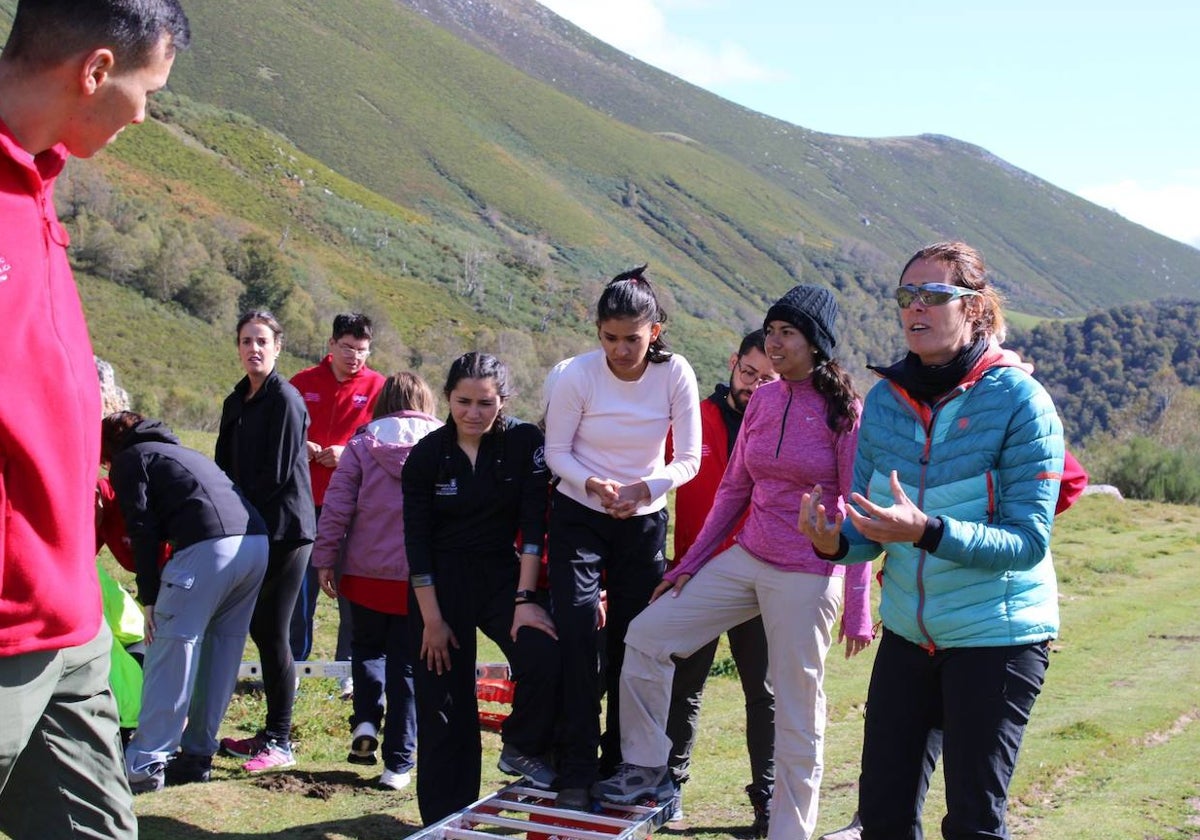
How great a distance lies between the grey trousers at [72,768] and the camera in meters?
3.04

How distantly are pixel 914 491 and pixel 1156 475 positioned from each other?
122 ft

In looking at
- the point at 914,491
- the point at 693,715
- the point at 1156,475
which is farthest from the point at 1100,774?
the point at 1156,475

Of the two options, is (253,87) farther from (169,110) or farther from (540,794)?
(540,794)

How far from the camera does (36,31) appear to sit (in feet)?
9.02

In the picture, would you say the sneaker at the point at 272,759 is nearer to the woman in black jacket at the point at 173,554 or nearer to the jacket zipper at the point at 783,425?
the woman in black jacket at the point at 173,554

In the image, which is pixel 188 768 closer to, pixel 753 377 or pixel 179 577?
pixel 179 577

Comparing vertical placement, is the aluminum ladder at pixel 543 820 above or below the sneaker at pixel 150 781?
above

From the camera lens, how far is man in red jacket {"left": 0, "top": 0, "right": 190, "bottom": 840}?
264 centimetres

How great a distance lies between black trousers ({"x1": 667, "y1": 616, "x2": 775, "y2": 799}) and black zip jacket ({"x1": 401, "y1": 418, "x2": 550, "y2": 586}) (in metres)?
1.07

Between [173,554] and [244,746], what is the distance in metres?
1.47

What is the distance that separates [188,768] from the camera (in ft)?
21.1

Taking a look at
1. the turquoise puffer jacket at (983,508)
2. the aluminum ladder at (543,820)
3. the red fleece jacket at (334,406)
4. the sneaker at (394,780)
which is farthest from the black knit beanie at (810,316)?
the red fleece jacket at (334,406)

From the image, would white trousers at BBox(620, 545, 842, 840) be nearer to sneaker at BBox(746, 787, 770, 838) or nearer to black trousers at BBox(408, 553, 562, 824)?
black trousers at BBox(408, 553, 562, 824)

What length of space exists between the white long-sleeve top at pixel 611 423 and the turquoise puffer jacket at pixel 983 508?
154 centimetres
